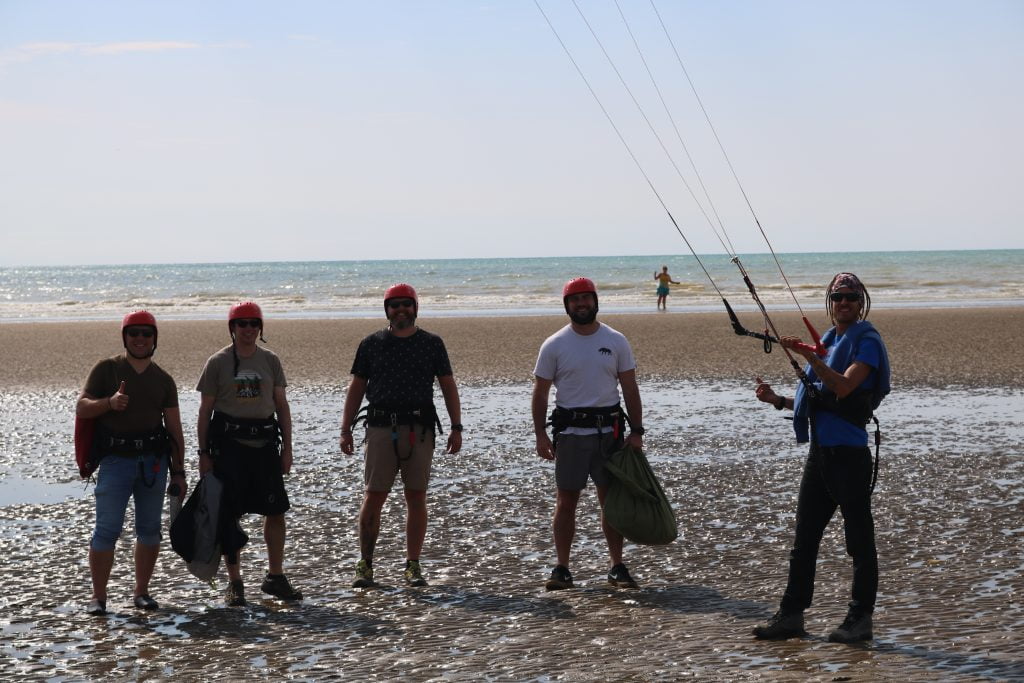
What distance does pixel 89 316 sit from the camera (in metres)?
39.1

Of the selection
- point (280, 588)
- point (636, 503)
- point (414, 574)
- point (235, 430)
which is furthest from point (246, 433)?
point (636, 503)

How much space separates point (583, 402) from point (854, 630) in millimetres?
2004

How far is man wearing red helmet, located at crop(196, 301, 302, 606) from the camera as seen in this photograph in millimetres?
6535

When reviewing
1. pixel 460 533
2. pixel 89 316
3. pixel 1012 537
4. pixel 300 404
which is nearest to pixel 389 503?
pixel 460 533

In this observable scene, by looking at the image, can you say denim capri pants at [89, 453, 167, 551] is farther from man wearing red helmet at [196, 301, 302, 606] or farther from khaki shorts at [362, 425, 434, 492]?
khaki shorts at [362, 425, 434, 492]

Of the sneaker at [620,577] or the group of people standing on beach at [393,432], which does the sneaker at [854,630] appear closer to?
the group of people standing on beach at [393,432]

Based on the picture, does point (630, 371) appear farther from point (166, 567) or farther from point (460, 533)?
point (166, 567)

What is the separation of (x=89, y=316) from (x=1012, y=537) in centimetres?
3585

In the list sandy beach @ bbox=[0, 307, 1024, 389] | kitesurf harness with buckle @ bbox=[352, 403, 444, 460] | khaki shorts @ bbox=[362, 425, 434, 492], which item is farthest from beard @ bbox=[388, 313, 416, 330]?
sandy beach @ bbox=[0, 307, 1024, 389]

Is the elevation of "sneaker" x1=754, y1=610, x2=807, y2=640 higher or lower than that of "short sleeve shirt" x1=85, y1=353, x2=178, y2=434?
lower

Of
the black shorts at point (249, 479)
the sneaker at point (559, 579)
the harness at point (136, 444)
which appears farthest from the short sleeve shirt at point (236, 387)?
the sneaker at point (559, 579)

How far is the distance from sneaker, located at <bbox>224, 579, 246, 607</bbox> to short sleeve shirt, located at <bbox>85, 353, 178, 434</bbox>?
0.93 metres

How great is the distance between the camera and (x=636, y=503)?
665 cm

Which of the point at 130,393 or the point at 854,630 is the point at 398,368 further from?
the point at 854,630
